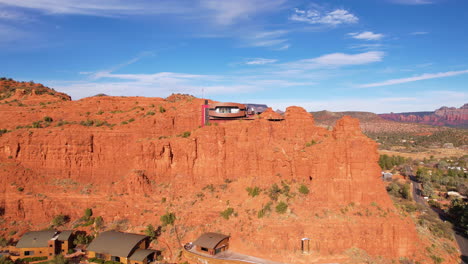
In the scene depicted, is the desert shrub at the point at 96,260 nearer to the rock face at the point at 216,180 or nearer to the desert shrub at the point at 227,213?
the rock face at the point at 216,180

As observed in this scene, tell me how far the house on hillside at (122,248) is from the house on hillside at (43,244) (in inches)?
100

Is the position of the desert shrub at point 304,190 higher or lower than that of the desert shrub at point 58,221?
higher

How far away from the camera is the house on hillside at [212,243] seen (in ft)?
87.2

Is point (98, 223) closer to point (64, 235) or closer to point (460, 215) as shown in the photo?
point (64, 235)

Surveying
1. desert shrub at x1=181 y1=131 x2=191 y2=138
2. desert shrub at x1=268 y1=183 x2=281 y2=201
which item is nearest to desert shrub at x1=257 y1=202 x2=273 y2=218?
desert shrub at x1=268 y1=183 x2=281 y2=201

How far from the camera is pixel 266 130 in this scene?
3325 centimetres

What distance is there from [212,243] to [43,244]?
15032mm

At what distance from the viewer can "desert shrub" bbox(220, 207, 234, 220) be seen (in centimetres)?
2975

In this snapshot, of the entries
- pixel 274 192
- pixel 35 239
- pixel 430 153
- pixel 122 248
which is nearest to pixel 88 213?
pixel 35 239

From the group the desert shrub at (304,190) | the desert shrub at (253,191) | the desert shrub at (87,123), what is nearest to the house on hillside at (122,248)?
the desert shrub at (253,191)

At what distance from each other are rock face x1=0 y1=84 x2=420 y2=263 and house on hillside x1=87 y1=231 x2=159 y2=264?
2.07m

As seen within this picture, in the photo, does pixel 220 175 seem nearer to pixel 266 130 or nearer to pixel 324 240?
pixel 266 130

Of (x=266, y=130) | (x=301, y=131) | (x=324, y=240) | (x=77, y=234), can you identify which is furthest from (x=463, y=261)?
(x=77, y=234)

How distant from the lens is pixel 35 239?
27.7m
